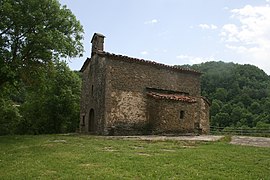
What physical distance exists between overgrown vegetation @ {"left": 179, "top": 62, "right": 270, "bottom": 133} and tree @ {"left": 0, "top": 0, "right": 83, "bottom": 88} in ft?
79.7

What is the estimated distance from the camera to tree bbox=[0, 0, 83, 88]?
47.7 feet

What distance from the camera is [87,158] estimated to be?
8.79m

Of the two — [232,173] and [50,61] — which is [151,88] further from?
[232,173]

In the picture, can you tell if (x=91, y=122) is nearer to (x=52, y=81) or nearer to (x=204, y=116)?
(x=52, y=81)

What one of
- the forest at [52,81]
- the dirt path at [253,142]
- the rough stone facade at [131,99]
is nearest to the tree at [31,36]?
the forest at [52,81]

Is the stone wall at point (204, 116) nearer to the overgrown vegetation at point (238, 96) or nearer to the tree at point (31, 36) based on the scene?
the overgrown vegetation at point (238, 96)

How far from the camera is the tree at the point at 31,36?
1455cm

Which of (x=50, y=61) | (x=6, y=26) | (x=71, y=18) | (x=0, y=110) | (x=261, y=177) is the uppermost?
(x=71, y=18)

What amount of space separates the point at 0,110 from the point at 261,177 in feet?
101

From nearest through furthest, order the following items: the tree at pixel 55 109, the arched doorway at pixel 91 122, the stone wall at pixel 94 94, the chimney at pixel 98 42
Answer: the stone wall at pixel 94 94
the chimney at pixel 98 42
the arched doorway at pixel 91 122
the tree at pixel 55 109

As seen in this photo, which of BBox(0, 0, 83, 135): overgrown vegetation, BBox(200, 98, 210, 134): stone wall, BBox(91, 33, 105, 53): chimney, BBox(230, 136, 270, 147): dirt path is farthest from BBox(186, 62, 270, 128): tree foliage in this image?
BBox(0, 0, 83, 135): overgrown vegetation

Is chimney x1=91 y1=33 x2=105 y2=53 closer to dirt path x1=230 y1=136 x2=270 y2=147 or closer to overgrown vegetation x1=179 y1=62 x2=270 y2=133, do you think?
dirt path x1=230 y1=136 x2=270 y2=147

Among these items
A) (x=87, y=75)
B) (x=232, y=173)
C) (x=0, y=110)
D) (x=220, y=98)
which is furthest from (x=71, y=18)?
(x=220, y=98)

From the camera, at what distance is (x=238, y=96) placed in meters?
40.2
